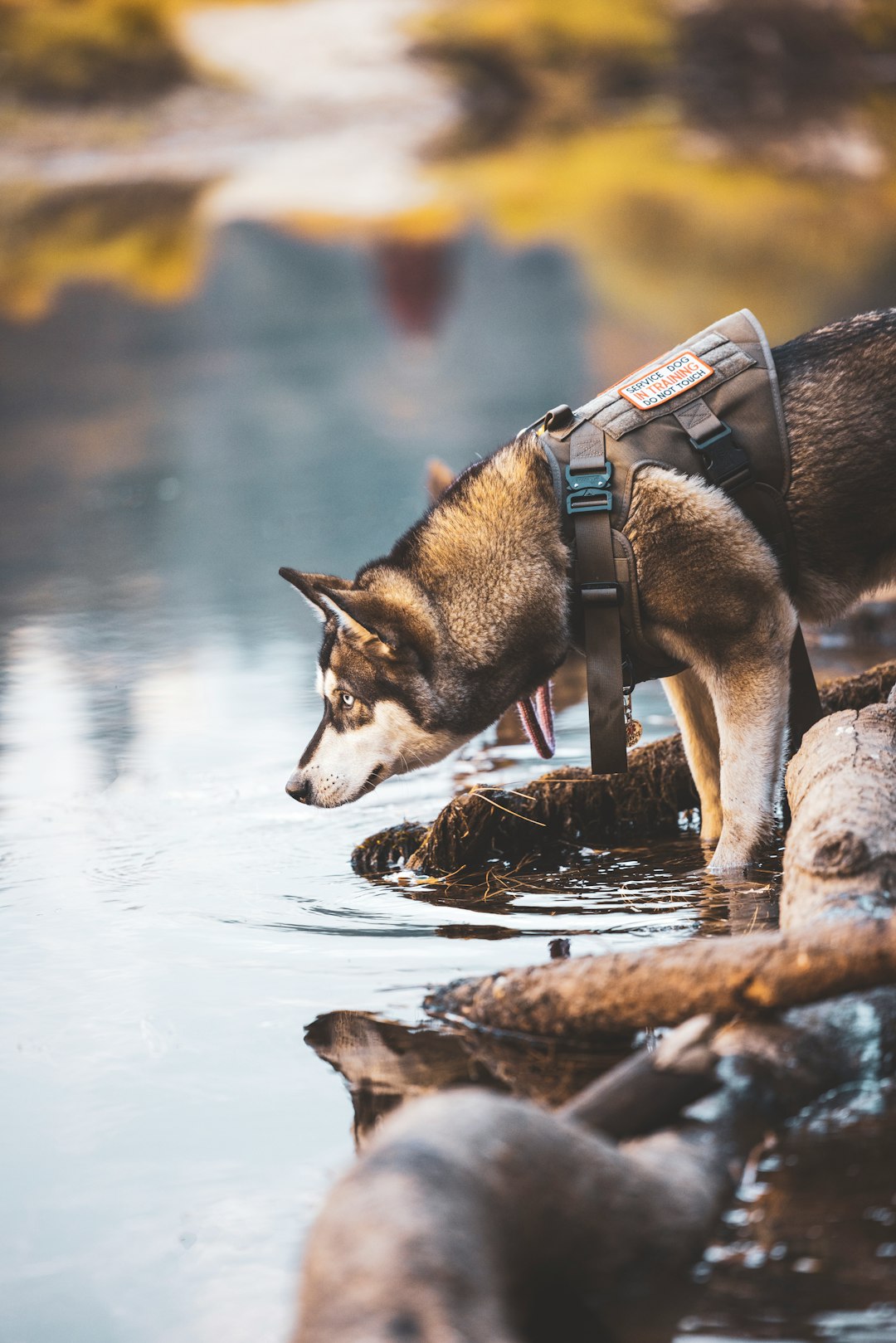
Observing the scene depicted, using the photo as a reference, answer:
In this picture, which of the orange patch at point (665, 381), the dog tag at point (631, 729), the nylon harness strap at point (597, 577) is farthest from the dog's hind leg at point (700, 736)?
the orange patch at point (665, 381)

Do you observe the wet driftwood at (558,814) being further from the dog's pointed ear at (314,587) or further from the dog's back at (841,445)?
the dog's back at (841,445)

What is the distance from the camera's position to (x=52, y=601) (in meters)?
10.3

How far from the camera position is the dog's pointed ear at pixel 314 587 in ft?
14.7

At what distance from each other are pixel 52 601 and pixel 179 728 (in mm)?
3711

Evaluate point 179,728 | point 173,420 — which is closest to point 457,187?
point 173,420

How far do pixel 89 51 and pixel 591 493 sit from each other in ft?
114

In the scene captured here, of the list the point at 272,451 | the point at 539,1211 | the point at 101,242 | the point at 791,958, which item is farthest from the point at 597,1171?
the point at 101,242

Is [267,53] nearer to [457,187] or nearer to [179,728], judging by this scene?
[457,187]

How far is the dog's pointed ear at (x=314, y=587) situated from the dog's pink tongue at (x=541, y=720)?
32.0 inches

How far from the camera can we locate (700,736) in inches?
202

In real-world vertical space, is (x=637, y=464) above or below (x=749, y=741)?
above

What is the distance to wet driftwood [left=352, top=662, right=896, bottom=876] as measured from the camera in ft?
15.8

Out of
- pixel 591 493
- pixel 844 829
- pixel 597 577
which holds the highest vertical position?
pixel 591 493

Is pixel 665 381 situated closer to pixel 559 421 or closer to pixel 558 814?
pixel 559 421
